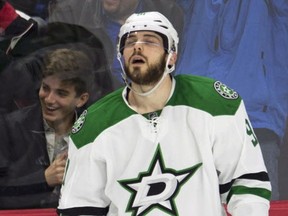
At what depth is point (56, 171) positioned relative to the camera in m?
1.95

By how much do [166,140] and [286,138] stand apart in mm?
764

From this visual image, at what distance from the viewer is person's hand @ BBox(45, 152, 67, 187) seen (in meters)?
1.95

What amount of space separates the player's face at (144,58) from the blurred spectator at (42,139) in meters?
0.53

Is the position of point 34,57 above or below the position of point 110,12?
below

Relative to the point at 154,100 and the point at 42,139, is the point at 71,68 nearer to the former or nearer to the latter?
the point at 42,139

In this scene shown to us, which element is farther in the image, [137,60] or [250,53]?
[250,53]

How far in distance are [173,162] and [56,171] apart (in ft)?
1.99

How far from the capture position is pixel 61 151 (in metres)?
1.97

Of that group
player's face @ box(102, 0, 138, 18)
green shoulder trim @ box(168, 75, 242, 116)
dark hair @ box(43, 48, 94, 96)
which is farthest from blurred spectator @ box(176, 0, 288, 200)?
green shoulder trim @ box(168, 75, 242, 116)

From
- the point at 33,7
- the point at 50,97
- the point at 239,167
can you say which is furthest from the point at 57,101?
the point at 239,167

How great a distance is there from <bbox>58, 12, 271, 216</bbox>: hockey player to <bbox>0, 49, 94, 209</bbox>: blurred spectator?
1.52 feet

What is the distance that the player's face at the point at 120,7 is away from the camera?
207 cm

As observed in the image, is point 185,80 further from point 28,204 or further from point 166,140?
point 28,204

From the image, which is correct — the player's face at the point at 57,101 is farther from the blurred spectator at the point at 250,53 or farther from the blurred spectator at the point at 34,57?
the blurred spectator at the point at 250,53
